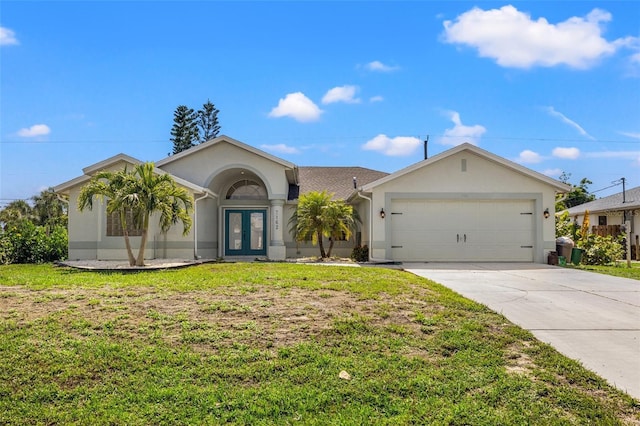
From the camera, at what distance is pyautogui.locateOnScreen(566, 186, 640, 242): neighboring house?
23266 mm

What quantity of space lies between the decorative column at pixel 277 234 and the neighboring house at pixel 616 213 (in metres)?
15.2

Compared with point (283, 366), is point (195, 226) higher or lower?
higher

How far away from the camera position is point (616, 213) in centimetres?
2497

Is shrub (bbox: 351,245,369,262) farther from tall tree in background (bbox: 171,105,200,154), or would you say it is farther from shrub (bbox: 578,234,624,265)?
tall tree in background (bbox: 171,105,200,154)

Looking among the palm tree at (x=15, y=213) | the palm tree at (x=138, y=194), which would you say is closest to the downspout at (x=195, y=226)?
the palm tree at (x=138, y=194)

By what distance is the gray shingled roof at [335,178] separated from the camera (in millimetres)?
22422

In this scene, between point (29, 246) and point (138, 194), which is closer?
point (138, 194)

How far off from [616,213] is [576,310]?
71.3ft

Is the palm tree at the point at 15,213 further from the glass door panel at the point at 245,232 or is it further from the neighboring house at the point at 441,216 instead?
the glass door panel at the point at 245,232

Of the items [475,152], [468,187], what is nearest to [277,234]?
[468,187]

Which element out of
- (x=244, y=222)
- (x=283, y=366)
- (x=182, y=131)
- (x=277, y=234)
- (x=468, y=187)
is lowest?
(x=283, y=366)

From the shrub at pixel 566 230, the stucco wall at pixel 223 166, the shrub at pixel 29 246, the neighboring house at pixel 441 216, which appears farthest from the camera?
the shrub at pixel 566 230

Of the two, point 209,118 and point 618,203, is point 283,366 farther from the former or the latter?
point 209,118

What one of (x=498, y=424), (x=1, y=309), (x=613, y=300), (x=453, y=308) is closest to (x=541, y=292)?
(x=613, y=300)
